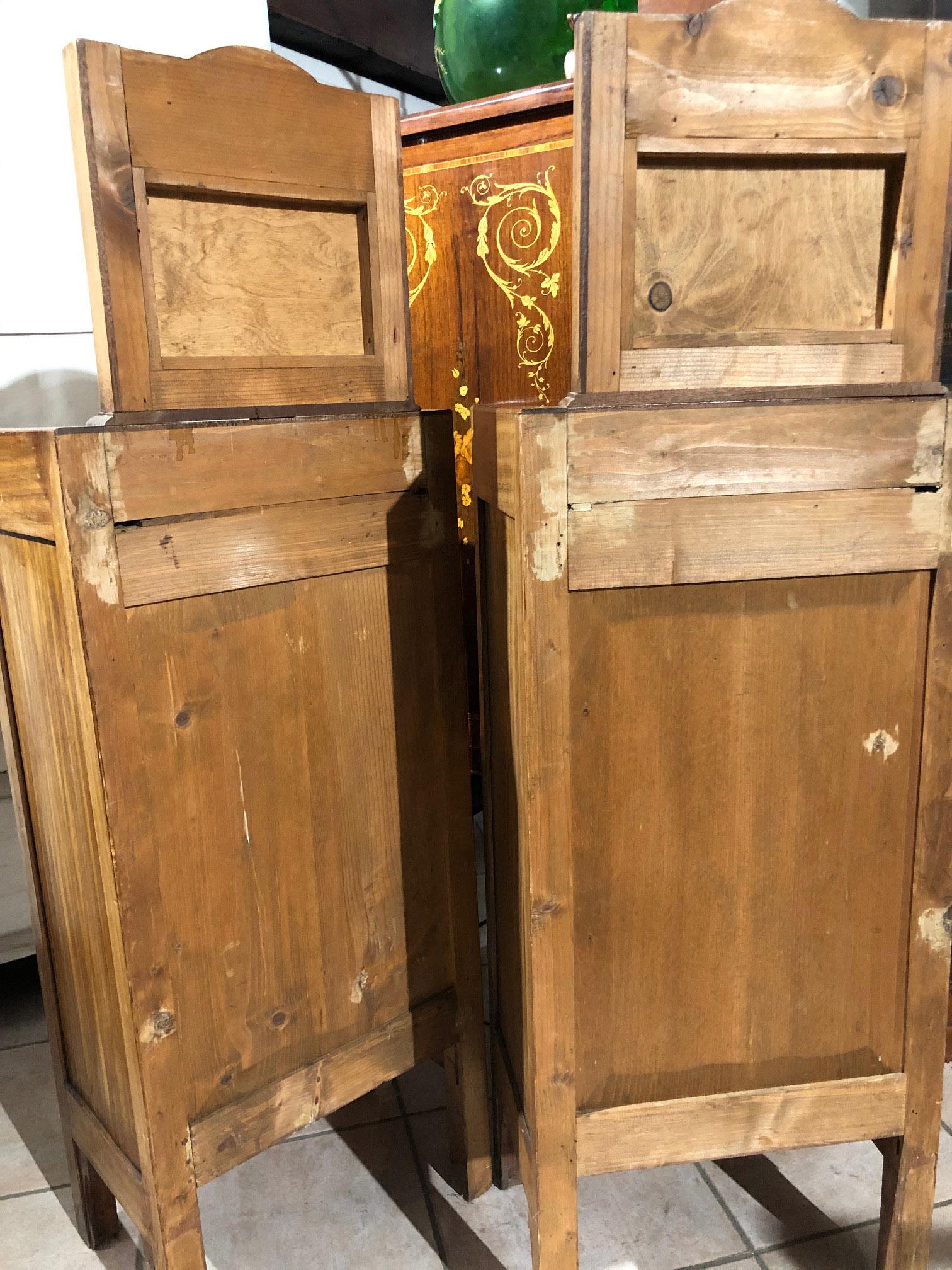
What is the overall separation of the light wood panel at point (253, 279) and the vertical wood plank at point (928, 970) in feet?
2.30

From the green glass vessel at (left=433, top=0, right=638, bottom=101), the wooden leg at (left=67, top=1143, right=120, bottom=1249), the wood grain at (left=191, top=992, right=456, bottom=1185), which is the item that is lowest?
the wooden leg at (left=67, top=1143, right=120, bottom=1249)

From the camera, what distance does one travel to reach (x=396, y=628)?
4.16ft

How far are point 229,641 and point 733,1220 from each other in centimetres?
106

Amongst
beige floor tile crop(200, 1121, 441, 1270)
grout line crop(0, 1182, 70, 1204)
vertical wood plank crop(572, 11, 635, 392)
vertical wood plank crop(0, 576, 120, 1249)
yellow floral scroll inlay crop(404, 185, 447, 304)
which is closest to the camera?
vertical wood plank crop(572, 11, 635, 392)

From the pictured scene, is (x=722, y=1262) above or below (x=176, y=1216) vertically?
below

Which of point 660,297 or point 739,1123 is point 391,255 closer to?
point 660,297

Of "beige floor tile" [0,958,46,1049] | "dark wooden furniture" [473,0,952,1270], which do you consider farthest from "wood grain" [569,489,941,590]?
"beige floor tile" [0,958,46,1049]

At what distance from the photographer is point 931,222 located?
1.01m

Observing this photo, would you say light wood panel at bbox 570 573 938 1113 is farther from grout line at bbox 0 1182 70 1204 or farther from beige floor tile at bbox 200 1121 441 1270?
grout line at bbox 0 1182 70 1204

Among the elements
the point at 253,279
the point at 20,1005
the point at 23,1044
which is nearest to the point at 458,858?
the point at 253,279

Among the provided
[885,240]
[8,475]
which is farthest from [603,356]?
[8,475]

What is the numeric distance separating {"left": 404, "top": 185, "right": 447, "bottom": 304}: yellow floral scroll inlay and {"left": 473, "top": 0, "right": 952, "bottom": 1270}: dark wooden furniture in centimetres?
66

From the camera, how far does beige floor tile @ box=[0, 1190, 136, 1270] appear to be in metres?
1.41

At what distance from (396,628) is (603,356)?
43 cm
